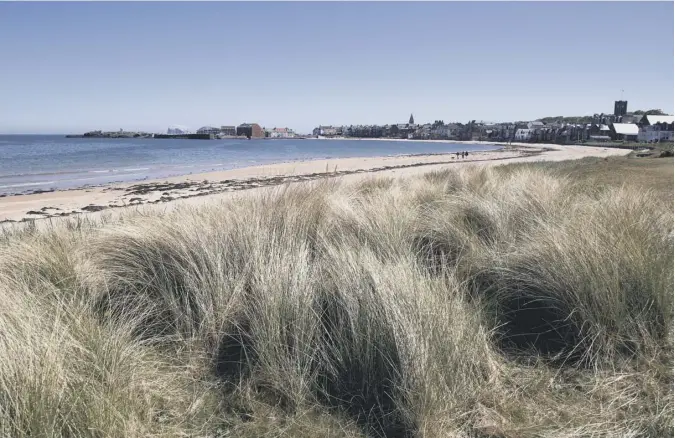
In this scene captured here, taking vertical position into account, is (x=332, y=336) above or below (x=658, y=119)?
below

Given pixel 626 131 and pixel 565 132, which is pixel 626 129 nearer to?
pixel 626 131

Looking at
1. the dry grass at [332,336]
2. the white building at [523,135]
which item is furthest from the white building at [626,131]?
the dry grass at [332,336]

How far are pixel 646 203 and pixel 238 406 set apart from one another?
16.4 feet

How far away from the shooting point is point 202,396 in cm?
257

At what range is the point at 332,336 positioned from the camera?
300 centimetres

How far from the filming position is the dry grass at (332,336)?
Answer: 2293mm

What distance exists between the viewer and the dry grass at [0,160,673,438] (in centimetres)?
229

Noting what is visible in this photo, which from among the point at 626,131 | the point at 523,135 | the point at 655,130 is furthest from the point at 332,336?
the point at 523,135

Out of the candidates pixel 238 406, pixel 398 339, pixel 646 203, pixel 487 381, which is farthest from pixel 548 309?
pixel 646 203

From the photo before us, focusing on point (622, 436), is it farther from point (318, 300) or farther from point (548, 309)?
point (318, 300)

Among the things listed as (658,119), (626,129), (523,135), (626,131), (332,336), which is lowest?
(332,336)

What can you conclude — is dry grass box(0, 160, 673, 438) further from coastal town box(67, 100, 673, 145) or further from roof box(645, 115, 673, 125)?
roof box(645, 115, 673, 125)

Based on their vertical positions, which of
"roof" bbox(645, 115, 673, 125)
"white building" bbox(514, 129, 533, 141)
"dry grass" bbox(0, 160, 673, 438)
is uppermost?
"roof" bbox(645, 115, 673, 125)

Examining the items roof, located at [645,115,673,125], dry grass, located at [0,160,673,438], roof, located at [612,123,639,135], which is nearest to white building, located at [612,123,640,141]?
roof, located at [612,123,639,135]
